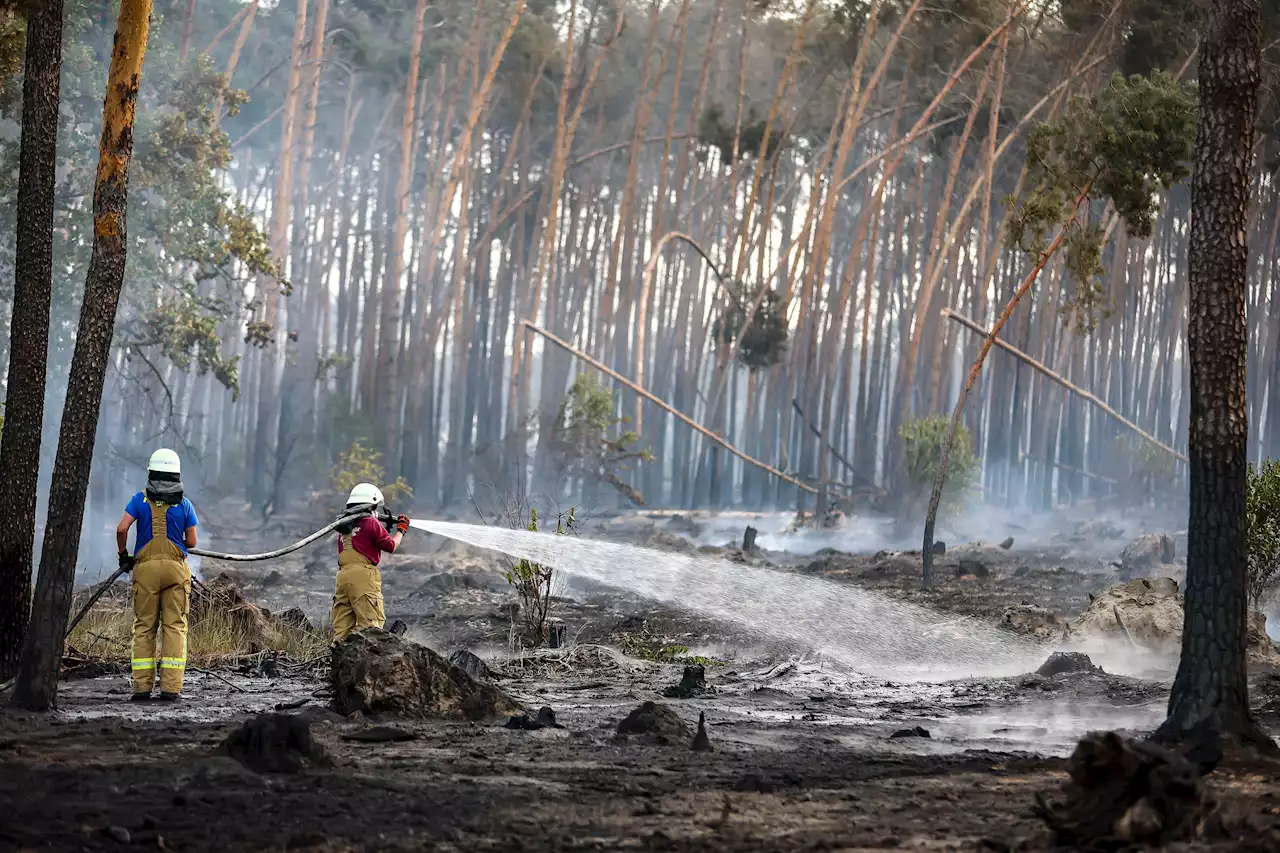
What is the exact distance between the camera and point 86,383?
7023mm

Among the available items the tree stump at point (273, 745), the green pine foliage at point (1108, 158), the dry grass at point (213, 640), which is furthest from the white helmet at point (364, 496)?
the green pine foliage at point (1108, 158)

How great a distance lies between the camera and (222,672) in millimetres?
9234

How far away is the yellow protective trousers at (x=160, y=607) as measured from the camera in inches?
311

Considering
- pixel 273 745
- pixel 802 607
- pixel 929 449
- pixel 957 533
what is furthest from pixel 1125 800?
pixel 957 533

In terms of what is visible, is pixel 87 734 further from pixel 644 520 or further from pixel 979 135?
pixel 979 135

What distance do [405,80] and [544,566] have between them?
22.9 m

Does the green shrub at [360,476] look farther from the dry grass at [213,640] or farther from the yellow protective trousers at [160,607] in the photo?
the yellow protective trousers at [160,607]

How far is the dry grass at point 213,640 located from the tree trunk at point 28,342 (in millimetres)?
1588

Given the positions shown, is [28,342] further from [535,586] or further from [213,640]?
[535,586]

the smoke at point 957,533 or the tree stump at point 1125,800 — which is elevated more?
the smoke at point 957,533

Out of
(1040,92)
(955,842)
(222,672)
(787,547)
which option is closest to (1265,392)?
(1040,92)

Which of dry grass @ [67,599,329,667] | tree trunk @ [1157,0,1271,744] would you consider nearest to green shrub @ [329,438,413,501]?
dry grass @ [67,599,329,667]

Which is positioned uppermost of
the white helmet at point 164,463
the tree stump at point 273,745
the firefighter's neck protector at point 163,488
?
the white helmet at point 164,463

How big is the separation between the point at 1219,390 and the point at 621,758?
3.13 m
